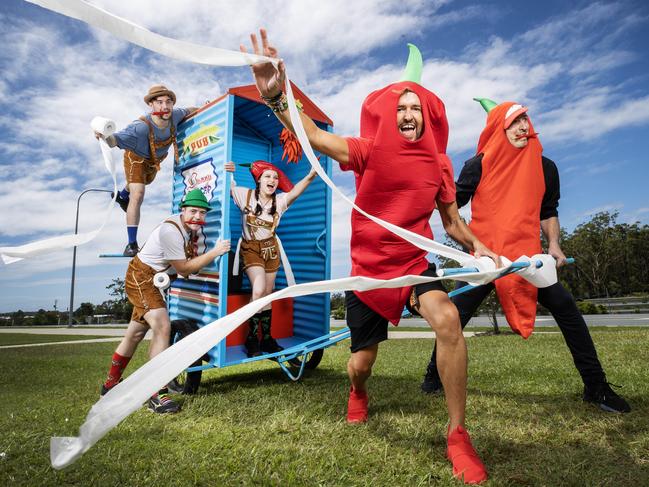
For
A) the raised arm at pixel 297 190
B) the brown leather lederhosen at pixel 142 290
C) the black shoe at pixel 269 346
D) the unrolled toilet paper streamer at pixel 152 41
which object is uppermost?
the raised arm at pixel 297 190

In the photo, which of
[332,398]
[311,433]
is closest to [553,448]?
[311,433]

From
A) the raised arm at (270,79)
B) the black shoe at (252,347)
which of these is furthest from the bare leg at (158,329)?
the raised arm at (270,79)

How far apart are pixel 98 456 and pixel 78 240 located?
110 cm

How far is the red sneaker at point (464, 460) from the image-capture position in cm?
185

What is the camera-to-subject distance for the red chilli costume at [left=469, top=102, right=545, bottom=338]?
2.89 metres

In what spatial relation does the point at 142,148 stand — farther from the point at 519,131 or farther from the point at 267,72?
the point at 519,131

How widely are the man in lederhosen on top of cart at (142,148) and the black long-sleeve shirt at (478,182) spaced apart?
9.89 ft

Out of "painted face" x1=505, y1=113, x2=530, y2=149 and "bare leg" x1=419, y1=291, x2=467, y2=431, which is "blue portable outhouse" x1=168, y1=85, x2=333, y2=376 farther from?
"painted face" x1=505, y1=113, x2=530, y2=149

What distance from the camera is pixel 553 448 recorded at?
224cm

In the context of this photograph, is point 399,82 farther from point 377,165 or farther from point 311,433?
point 311,433

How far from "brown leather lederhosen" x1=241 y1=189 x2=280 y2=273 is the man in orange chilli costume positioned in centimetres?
197

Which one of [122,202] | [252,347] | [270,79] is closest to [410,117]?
[270,79]

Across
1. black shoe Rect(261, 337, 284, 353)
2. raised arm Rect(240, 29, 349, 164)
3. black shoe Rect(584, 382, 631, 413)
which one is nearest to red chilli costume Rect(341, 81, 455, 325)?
raised arm Rect(240, 29, 349, 164)

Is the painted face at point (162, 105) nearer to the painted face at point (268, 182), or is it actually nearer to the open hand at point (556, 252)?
the painted face at point (268, 182)
